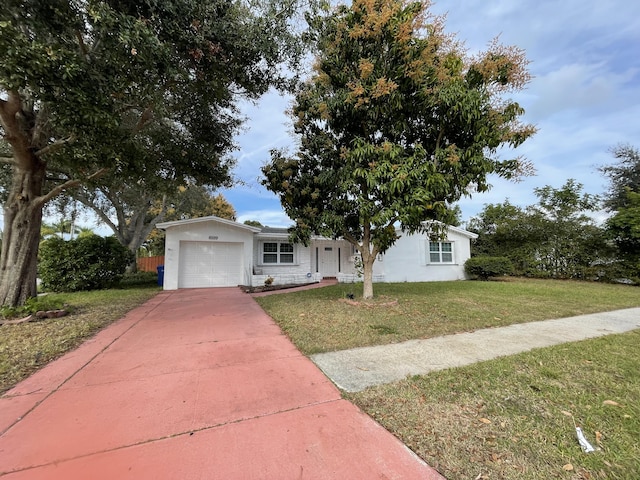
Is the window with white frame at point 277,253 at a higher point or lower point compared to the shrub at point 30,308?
higher

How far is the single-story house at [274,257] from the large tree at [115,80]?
409cm

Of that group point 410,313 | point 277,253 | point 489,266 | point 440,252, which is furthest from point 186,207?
point 489,266

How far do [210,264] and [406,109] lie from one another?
1029 centimetres

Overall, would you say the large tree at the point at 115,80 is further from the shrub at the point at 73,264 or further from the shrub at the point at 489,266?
the shrub at the point at 489,266

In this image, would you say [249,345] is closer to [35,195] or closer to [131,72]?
[131,72]

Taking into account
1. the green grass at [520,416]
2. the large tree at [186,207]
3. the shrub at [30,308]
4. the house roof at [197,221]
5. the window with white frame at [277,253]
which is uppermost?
the large tree at [186,207]

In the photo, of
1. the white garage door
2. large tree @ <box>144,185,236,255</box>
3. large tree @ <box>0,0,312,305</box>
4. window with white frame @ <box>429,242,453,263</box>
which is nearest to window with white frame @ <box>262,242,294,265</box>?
the white garage door

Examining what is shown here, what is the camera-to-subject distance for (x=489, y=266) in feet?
48.5

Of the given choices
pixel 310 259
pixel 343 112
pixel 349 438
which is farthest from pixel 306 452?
pixel 310 259

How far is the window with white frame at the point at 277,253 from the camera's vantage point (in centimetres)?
1473

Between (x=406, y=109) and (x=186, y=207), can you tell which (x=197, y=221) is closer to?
(x=406, y=109)

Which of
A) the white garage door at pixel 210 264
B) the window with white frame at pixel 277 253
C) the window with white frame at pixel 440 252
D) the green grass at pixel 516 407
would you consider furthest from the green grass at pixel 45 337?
the window with white frame at pixel 440 252

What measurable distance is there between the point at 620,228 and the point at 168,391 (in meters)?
18.4

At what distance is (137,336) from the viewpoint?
5.15 meters
